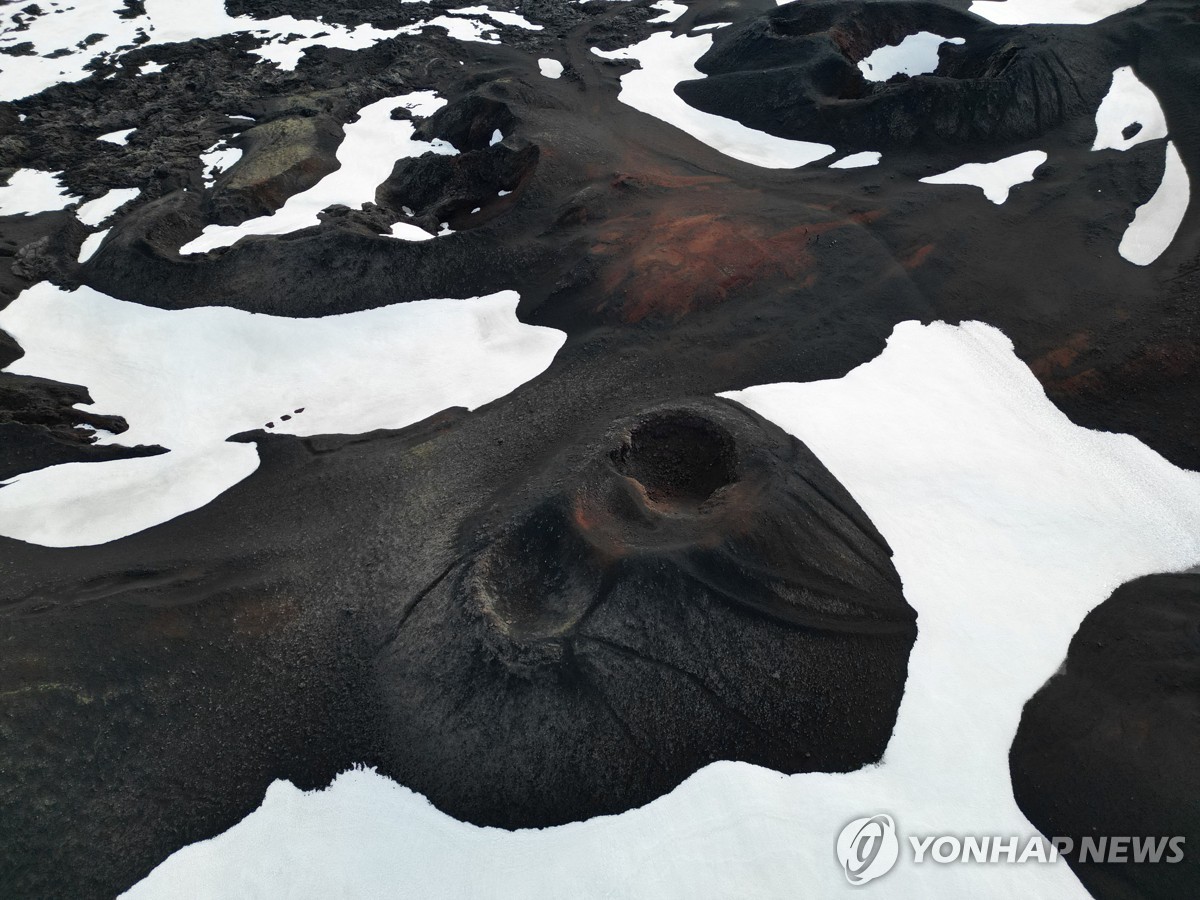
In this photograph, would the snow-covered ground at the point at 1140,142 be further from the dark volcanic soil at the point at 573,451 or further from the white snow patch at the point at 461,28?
the white snow patch at the point at 461,28

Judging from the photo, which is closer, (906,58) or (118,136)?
(118,136)

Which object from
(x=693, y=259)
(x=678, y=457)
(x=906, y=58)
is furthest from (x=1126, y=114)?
(x=678, y=457)

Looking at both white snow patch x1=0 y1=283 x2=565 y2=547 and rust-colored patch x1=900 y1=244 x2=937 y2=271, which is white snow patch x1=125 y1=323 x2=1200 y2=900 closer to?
rust-colored patch x1=900 y1=244 x2=937 y2=271

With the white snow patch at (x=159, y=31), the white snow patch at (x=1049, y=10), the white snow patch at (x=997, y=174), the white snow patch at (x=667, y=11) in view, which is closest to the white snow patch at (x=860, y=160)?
the white snow patch at (x=997, y=174)

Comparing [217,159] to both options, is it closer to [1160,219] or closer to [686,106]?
[686,106]

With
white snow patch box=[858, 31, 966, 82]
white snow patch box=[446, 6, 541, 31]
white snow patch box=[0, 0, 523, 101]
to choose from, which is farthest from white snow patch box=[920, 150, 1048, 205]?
white snow patch box=[0, 0, 523, 101]

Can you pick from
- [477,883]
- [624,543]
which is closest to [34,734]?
[477,883]

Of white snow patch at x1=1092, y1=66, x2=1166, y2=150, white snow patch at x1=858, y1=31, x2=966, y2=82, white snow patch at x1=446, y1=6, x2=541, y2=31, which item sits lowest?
white snow patch at x1=1092, y1=66, x2=1166, y2=150
